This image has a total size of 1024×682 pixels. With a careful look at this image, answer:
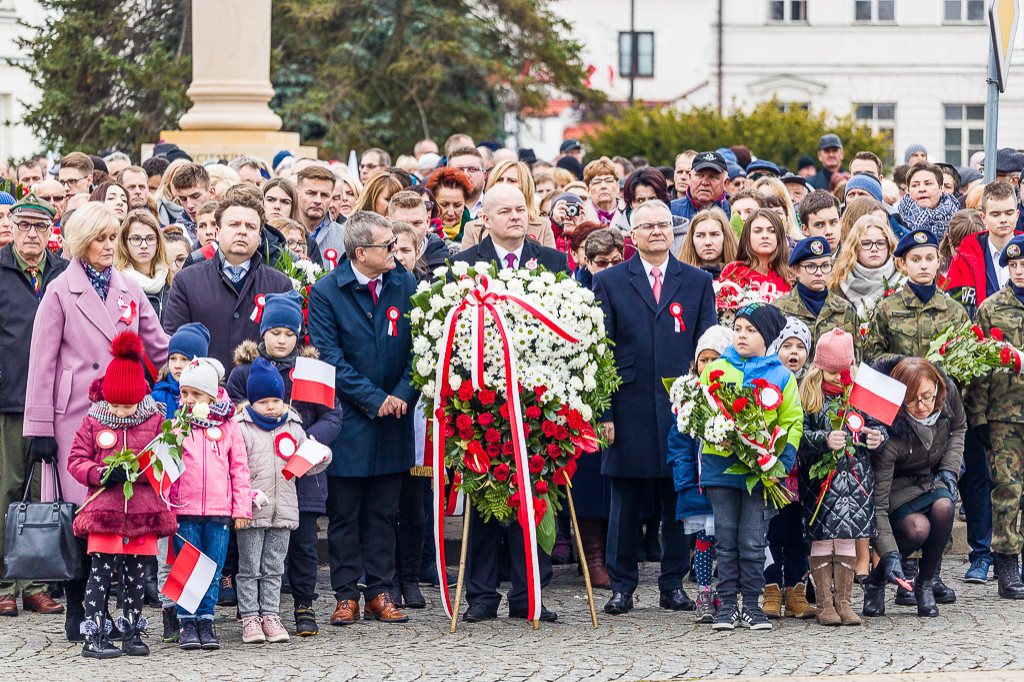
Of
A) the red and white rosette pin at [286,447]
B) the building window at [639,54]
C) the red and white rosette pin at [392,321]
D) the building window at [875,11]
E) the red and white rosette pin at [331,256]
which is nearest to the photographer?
the red and white rosette pin at [286,447]

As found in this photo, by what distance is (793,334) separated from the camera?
28.5 ft

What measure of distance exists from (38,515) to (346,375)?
1710mm

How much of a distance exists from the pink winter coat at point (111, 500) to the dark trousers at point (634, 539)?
2467 mm

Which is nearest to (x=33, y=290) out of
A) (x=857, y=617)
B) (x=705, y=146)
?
(x=857, y=617)

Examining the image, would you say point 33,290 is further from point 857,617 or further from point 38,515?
point 857,617

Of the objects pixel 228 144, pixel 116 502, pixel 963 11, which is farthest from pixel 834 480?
pixel 963 11

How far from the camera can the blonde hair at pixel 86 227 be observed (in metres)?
8.48

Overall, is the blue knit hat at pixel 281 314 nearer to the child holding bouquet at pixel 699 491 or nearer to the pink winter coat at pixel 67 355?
the pink winter coat at pixel 67 355

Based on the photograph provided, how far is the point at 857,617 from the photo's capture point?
8.45 meters

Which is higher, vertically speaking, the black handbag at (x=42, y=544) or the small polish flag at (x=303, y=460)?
the small polish flag at (x=303, y=460)

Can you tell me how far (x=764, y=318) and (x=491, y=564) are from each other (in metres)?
1.96

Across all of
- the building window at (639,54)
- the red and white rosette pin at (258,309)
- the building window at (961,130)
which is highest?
the building window at (639,54)

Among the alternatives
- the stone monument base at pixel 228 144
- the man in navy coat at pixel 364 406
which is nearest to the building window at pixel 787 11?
the stone monument base at pixel 228 144

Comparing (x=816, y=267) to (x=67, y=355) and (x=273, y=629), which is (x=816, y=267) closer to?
(x=273, y=629)
